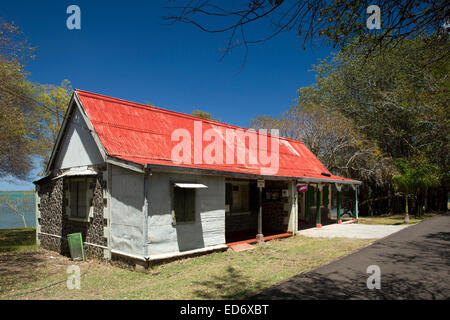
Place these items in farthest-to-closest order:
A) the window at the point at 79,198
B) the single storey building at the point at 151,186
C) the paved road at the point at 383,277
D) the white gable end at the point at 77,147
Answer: the white gable end at the point at 77,147 → the window at the point at 79,198 → the single storey building at the point at 151,186 → the paved road at the point at 383,277

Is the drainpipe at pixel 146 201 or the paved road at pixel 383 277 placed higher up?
the drainpipe at pixel 146 201

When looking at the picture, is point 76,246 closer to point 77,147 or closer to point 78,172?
point 78,172

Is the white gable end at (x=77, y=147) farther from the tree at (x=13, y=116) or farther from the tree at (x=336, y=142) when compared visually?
the tree at (x=336, y=142)

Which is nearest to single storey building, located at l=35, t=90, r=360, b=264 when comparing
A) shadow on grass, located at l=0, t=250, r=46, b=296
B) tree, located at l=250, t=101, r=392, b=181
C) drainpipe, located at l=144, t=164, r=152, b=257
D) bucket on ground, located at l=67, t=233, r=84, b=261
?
drainpipe, located at l=144, t=164, r=152, b=257

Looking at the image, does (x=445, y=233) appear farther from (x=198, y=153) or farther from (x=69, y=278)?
(x=69, y=278)

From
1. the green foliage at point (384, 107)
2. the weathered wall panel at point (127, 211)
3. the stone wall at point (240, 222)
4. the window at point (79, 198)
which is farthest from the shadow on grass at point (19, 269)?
the green foliage at point (384, 107)

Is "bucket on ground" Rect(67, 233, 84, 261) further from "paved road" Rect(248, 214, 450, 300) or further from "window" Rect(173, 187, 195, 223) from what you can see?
"paved road" Rect(248, 214, 450, 300)

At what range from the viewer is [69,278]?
8.05m

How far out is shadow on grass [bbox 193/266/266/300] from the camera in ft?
20.0

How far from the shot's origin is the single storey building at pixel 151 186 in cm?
871

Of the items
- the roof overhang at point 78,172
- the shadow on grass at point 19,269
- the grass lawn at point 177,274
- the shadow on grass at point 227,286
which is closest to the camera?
the shadow on grass at point 227,286

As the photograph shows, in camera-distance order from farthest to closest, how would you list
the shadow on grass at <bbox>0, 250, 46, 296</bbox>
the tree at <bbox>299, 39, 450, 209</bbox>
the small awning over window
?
the tree at <bbox>299, 39, 450, 209</bbox>
the small awning over window
the shadow on grass at <bbox>0, 250, 46, 296</bbox>

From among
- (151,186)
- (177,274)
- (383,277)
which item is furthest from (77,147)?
(383,277)

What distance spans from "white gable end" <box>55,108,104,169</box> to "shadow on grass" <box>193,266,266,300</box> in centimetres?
538
